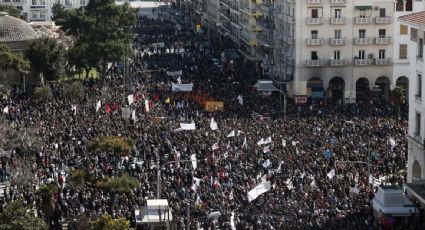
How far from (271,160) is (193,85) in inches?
1269

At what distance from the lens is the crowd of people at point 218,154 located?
51.6 meters

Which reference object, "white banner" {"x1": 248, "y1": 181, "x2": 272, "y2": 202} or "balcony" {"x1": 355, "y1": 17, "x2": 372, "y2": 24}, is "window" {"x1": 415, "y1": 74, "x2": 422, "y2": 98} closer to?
"white banner" {"x1": 248, "y1": 181, "x2": 272, "y2": 202}

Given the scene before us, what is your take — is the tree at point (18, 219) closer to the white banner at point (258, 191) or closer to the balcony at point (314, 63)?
the white banner at point (258, 191)

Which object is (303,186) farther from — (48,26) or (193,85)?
(48,26)

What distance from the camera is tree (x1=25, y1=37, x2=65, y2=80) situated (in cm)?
9156

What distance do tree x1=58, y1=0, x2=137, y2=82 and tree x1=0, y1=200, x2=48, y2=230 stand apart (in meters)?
47.0

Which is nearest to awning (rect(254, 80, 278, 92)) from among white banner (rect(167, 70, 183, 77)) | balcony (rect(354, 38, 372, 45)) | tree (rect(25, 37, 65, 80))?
balcony (rect(354, 38, 372, 45))

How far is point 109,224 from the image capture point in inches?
1834

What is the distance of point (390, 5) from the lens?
9244 centimetres

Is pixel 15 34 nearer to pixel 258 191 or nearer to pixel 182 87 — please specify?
pixel 182 87

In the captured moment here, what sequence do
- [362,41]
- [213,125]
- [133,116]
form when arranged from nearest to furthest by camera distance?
[213,125] < [133,116] < [362,41]

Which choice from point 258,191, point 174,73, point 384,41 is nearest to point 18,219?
point 258,191

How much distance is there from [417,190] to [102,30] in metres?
48.7

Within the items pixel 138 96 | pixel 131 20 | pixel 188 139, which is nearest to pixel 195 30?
pixel 131 20
